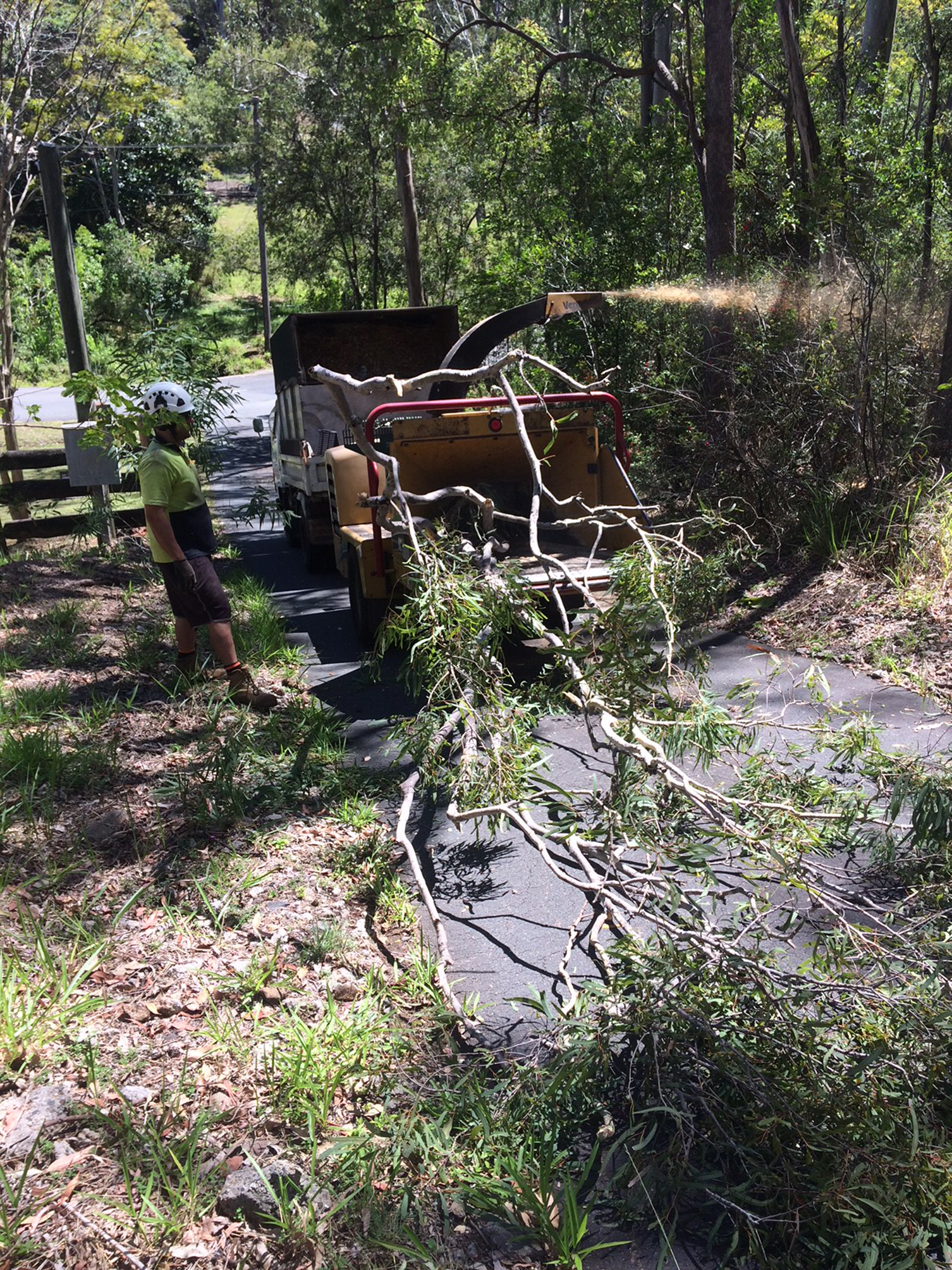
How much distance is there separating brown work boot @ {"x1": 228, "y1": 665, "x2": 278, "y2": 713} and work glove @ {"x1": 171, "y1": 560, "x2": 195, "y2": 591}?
621 mm

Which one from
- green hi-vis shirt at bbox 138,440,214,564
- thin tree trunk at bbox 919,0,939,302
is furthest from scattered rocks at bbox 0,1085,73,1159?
thin tree trunk at bbox 919,0,939,302

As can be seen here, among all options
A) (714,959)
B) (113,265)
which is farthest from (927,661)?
(113,265)

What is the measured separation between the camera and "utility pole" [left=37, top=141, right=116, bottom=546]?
1089 cm

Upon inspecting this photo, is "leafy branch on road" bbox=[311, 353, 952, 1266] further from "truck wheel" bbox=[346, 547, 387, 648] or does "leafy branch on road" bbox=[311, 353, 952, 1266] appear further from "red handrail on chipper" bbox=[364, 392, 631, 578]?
"truck wheel" bbox=[346, 547, 387, 648]

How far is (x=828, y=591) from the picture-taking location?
8.59 m

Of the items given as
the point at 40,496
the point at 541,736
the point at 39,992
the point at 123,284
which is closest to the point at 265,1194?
the point at 39,992

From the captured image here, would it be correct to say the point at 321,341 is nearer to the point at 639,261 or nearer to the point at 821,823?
the point at 639,261

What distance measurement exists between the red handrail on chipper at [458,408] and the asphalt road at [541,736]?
988mm

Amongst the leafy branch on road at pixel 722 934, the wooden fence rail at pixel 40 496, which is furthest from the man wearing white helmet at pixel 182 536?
the wooden fence rail at pixel 40 496

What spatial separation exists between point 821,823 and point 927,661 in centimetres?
365

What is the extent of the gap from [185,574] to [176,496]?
0.51 meters

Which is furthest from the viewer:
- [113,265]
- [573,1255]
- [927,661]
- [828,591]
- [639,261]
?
[113,265]

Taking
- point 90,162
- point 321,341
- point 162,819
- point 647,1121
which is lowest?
point 647,1121

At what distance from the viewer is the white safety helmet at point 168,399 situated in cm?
675
